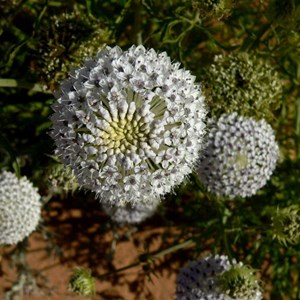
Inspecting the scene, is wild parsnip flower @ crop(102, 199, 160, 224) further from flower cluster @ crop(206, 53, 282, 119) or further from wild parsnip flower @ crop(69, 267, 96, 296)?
flower cluster @ crop(206, 53, 282, 119)

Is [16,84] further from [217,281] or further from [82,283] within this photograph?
[217,281]

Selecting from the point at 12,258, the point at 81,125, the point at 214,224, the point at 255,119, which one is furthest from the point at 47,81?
the point at 12,258

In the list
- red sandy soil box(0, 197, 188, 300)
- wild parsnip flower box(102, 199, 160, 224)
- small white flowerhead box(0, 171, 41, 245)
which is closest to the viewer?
small white flowerhead box(0, 171, 41, 245)

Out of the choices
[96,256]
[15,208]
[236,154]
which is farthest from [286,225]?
[96,256]

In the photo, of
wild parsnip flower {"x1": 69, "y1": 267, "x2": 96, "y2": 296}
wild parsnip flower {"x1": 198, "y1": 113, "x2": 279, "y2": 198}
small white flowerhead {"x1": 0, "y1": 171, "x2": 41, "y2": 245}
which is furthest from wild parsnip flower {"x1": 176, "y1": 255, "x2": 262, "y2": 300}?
small white flowerhead {"x1": 0, "y1": 171, "x2": 41, "y2": 245}

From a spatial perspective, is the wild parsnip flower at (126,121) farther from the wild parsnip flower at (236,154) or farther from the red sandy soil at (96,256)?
the red sandy soil at (96,256)

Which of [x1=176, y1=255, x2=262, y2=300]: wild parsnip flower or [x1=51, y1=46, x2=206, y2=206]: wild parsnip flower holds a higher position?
[x1=51, y1=46, x2=206, y2=206]: wild parsnip flower

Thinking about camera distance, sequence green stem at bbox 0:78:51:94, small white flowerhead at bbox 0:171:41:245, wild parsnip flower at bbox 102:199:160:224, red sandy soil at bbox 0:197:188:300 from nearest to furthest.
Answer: green stem at bbox 0:78:51:94
small white flowerhead at bbox 0:171:41:245
wild parsnip flower at bbox 102:199:160:224
red sandy soil at bbox 0:197:188:300
